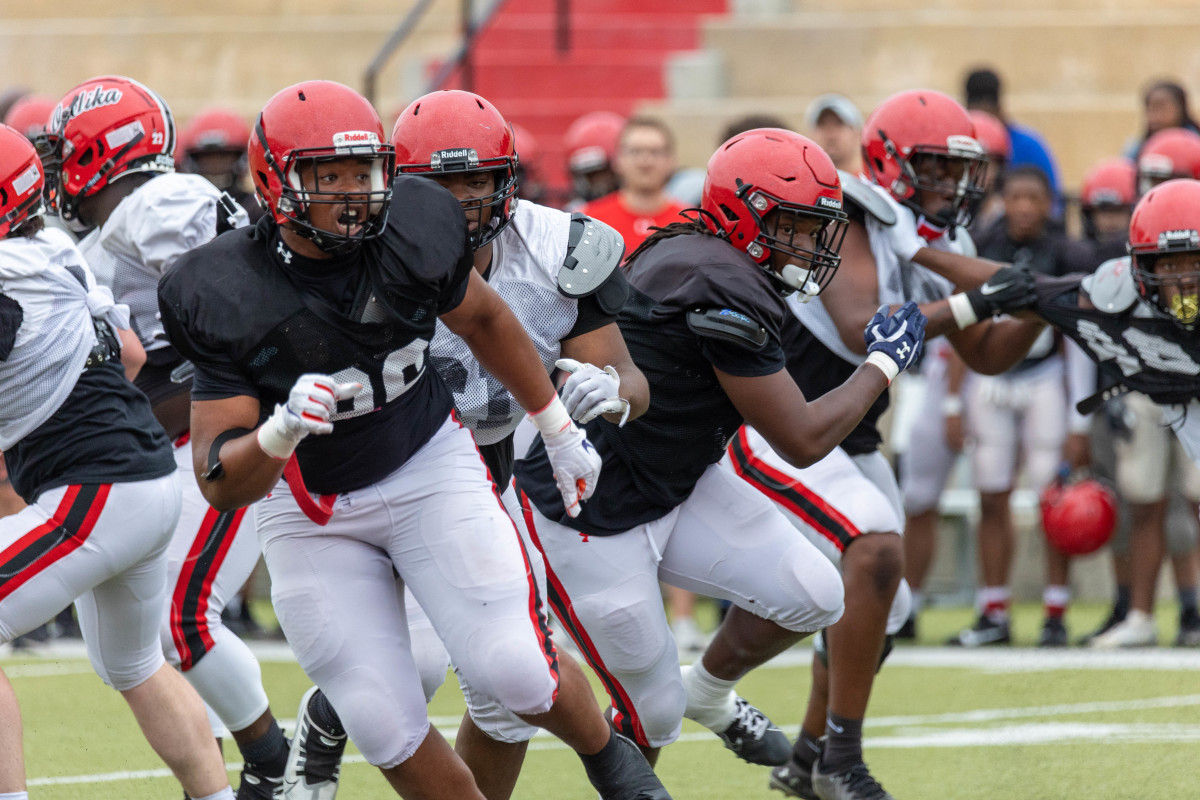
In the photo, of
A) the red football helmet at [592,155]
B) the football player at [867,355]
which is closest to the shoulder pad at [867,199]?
the football player at [867,355]

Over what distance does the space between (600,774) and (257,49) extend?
31.6ft

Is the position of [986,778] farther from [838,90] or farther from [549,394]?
[838,90]

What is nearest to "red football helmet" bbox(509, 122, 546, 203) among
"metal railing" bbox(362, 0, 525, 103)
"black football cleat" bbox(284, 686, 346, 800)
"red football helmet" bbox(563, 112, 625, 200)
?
"red football helmet" bbox(563, 112, 625, 200)

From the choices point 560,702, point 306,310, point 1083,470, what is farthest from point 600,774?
point 1083,470

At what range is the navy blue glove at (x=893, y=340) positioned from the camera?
4125 millimetres

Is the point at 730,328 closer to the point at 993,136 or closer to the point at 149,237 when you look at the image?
the point at 149,237

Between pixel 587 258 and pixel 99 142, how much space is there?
158 centimetres

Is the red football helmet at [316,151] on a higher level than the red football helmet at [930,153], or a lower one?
higher

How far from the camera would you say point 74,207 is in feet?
15.7

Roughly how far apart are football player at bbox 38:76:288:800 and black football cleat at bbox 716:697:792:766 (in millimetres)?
1197

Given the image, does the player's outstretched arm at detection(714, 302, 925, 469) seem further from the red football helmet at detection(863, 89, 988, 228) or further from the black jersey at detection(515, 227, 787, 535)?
the red football helmet at detection(863, 89, 988, 228)

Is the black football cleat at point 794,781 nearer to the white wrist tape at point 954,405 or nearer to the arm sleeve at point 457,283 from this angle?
the arm sleeve at point 457,283

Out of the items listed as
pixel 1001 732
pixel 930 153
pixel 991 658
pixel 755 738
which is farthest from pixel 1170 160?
pixel 755 738

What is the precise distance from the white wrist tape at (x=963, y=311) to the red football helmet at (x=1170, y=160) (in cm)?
326
